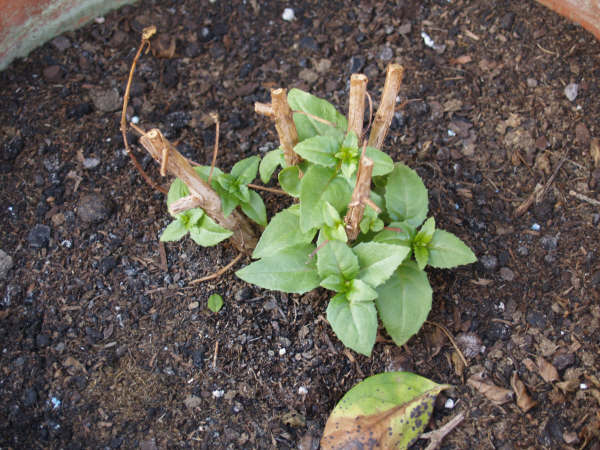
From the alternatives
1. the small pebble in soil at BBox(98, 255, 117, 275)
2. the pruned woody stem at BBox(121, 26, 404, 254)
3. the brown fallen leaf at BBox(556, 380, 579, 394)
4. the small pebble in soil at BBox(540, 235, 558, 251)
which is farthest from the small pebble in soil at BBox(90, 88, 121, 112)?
the brown fallen leaf at BBox(556, 380, 579, 394)

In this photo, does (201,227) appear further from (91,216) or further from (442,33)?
(442,33)

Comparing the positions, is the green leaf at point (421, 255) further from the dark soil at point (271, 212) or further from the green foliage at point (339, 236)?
the dark soil at point (271, 212)

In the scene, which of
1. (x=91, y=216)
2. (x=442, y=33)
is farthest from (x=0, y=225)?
(x=442, y=33)

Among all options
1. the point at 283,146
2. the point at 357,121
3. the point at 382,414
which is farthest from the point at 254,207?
the point at 382,414

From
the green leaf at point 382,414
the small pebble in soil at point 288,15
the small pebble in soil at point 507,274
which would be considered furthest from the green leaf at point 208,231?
the small pebble in soil at point 288,15

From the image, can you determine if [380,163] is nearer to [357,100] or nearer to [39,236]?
[357,100]

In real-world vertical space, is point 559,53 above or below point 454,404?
above
